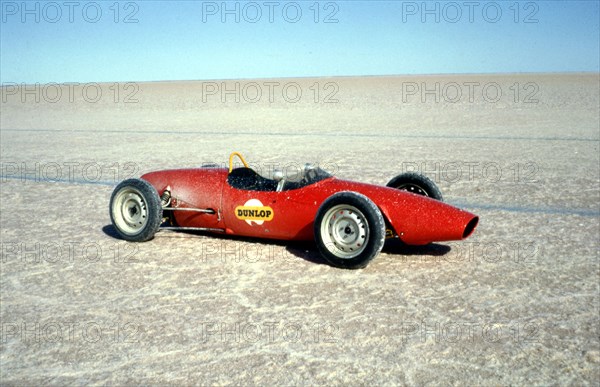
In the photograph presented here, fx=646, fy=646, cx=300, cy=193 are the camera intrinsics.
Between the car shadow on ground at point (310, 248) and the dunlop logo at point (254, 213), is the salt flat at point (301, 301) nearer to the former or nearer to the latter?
the car shadow on ground at point (310, 248)

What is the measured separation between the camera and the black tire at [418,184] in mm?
7180

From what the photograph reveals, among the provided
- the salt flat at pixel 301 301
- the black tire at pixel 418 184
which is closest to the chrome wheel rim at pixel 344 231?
the salt flat at pixel 301 301

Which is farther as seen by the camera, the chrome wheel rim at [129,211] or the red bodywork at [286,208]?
the chrome wheel rim at [129,211]

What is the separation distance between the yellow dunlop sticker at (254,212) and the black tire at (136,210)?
3.01 ft

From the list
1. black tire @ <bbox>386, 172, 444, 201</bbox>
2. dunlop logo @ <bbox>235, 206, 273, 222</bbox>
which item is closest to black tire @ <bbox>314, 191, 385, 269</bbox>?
dunlop logo @ <bbox>235, 206, 273, 222</bbox>

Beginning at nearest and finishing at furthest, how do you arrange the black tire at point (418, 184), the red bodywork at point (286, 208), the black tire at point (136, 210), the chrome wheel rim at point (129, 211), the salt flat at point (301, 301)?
the salt flat at point (301, 301) < the red bodywork at point (286, 208) < the black tire at point (136, 210) < the black tire at point (418, 184) < the chrome wheel rim at point (129, 211)

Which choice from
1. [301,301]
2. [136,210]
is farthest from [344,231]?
[136,210]

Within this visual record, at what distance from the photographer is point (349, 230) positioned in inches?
245

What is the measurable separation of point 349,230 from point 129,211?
9.05ft

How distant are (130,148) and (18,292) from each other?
13.1m

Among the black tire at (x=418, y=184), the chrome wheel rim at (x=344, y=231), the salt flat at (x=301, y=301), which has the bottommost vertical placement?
the salt flat at (x=301, y=301)

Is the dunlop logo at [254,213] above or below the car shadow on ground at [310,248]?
above

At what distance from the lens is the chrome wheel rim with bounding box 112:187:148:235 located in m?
7.31

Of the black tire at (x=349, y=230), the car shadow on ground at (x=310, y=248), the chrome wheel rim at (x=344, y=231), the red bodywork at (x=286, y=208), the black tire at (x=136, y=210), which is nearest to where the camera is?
the black tire at (x=349, y=230)
